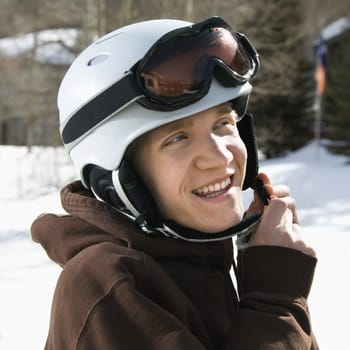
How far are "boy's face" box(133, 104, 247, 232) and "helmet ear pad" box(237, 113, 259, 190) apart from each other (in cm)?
22

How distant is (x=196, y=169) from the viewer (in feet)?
4.04

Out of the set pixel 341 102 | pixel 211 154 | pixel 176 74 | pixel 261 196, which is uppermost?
pixel 176 74

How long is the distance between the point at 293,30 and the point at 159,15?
19.3 feet

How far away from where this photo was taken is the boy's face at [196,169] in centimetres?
122

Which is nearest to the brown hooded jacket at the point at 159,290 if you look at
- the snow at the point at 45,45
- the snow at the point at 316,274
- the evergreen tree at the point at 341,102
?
the snow at the point at 316,274

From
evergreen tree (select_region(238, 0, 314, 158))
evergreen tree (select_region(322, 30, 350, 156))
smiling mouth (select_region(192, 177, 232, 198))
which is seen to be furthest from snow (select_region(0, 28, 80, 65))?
smiling mouth (select_region(192, 177, 232, 198))

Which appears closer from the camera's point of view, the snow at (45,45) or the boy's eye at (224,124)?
the boy's eye at (224,124)

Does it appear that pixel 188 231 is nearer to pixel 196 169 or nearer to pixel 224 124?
pixel 196 169

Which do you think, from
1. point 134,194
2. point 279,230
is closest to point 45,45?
point 134,194

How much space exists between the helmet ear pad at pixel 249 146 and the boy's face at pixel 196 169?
0.22 meters

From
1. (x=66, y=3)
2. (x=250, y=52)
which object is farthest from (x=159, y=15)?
(x=250, y=52)

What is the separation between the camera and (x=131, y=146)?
50.3 inches

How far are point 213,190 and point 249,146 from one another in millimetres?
322

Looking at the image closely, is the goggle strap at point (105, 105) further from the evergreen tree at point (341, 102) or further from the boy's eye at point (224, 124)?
the evergreen tree at point (341, 102)
